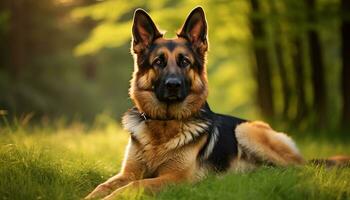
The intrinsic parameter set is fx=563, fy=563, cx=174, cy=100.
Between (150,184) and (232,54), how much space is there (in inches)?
452

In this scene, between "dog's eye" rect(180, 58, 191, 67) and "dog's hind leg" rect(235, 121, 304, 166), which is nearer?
"dog's eye" rect(180, 58, 191, 67)

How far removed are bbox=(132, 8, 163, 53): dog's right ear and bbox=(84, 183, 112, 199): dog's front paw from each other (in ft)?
5.36

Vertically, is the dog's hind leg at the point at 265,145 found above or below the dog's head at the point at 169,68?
below

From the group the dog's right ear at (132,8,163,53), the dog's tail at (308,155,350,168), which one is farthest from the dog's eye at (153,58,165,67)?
the dog's tail at (308,155,350,168)

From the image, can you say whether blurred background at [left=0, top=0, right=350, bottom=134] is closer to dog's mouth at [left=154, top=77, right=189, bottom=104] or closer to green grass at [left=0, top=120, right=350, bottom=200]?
green grass at [left=0, top=120, right=350, bottom=200]

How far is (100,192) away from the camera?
5.56 meters

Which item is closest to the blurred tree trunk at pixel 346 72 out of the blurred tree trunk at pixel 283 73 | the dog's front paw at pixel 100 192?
the blurred tree trunk at pixel 283 73

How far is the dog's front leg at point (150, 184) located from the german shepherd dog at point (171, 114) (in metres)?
0.01

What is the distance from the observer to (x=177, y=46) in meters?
6.16

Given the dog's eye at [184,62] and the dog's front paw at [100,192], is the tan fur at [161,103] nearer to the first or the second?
the dog's eye at [184,62]

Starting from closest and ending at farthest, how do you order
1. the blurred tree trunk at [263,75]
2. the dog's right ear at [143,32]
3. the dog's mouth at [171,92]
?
the dog's mouth at [171,92] < the dog's right ear at [143,32] < the blurred tree trunk at [263,75]

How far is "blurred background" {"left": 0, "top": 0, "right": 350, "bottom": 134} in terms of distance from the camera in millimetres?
12133

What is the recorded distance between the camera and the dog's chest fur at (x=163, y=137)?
19.9 feet

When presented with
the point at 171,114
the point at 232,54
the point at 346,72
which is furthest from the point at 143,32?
the point at 232,54
